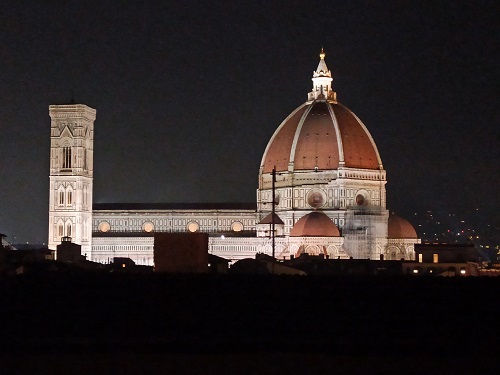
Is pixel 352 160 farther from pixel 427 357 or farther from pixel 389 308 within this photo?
pixel 427 357

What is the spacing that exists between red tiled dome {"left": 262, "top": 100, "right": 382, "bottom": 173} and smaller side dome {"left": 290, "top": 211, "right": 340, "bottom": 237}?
992cm

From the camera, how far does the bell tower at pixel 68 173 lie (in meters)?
128

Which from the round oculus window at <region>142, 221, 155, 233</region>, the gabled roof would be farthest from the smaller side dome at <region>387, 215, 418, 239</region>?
the round oculus window at <region>142, 221, 155, 233</region>

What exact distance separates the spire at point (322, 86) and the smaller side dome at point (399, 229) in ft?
51.9

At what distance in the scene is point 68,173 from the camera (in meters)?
129

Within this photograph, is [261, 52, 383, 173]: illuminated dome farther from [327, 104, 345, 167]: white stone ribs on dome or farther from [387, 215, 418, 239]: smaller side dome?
[387, 215, 418, 239]: smaller side dome

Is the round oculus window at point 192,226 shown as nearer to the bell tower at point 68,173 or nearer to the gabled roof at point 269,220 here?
the gabled roof at point 269,220

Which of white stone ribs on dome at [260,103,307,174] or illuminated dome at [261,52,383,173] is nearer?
illuminated dome at [261,52,383,173]

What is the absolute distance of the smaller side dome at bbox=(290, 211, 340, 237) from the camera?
384ft

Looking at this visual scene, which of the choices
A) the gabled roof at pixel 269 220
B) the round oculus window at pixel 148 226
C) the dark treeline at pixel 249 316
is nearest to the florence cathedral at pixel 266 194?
the round oculus window at pixel 148 226

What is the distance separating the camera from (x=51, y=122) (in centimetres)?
12962

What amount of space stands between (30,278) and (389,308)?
530 inches

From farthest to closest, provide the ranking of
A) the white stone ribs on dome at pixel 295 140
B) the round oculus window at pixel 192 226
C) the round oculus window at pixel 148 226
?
the round oculus window at pixel 148 226, the round oculus window at pixel 192 226, the white stone ribs on dome at pixel 295 140

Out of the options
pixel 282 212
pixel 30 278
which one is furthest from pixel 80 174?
pixel 30 278
